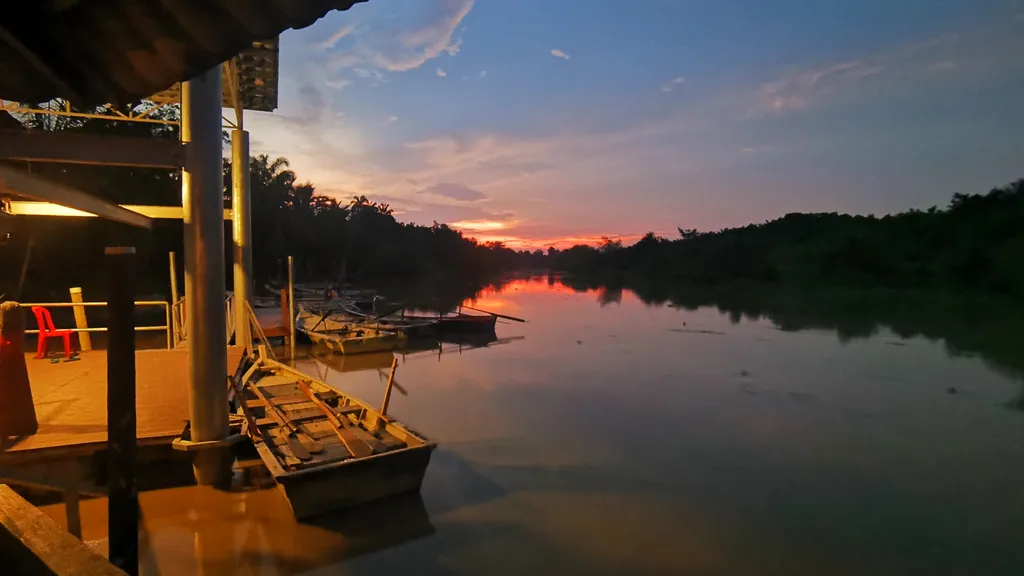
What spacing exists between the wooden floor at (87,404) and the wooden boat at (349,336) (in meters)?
8.37

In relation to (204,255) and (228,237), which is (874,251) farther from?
(204,255)

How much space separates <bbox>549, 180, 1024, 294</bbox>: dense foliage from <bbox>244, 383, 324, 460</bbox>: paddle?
46549 mm

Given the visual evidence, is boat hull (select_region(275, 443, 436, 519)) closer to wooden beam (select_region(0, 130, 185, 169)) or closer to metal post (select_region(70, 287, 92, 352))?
wooden beam (select_region(0, 130, 185, 169))

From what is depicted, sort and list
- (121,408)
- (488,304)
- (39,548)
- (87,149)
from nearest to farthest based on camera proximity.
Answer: (39,548), (121,408), (87,149), (488,304)

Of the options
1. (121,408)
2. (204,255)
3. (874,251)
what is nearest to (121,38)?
(121,408)

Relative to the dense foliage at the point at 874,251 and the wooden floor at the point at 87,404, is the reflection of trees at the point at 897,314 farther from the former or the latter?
the wooden floor at the point at 87,404

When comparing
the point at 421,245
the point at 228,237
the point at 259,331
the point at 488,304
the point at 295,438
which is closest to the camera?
the point at 295,438

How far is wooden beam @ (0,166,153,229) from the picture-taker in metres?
2.17

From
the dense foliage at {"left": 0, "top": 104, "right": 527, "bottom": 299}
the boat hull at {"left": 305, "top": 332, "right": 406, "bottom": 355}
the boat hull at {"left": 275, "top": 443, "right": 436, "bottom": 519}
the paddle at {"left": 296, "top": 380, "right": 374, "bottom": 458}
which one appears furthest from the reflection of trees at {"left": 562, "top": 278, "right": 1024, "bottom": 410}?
the dense foliage at {"left": 0, "top": 104, "right": 527, "bottom": 299}

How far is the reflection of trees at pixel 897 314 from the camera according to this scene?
67.4 feet

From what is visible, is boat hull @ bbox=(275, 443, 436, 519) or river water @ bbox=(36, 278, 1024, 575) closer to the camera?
boat hull @ bbox=(275, 443, 436, 519)

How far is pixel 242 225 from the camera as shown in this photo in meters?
10.6

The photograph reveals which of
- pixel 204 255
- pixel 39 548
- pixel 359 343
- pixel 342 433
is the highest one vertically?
pixel 204 255

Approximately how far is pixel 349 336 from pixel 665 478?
11.8 meters
